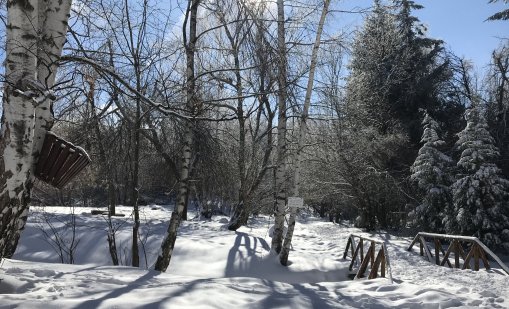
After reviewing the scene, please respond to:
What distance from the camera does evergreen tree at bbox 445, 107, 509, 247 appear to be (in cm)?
1310

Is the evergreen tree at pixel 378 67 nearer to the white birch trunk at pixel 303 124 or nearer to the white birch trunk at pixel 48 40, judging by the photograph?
the white birch trunk at pixel 303 124

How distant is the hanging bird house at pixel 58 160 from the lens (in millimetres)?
3572

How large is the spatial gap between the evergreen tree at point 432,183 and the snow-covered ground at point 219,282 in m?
3.82

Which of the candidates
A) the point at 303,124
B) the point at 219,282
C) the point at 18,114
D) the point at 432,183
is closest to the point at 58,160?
the point at 18,114

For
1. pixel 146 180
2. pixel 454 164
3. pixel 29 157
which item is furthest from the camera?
pixel 454 164

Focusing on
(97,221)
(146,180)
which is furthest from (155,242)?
(97,221)

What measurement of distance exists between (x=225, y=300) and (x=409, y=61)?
60.6ft

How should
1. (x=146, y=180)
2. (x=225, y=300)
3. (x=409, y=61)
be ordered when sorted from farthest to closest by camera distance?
(x=409, y=61) → (x=146, y=180) → (x=225, y=300)

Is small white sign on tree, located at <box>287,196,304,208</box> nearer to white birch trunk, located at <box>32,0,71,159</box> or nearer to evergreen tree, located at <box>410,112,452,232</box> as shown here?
evergreen tree, located at <box>410,112,452,232</box>

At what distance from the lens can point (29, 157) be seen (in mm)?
3494

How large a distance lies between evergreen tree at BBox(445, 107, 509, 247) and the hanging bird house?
1253cm

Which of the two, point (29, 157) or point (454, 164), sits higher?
point (454, 164)

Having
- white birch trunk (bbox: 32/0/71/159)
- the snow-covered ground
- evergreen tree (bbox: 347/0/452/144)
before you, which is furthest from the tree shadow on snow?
evergreen tree (bbox: 347/0/452/144)

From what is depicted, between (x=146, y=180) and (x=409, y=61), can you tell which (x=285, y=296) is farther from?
(x=409, y=61)
